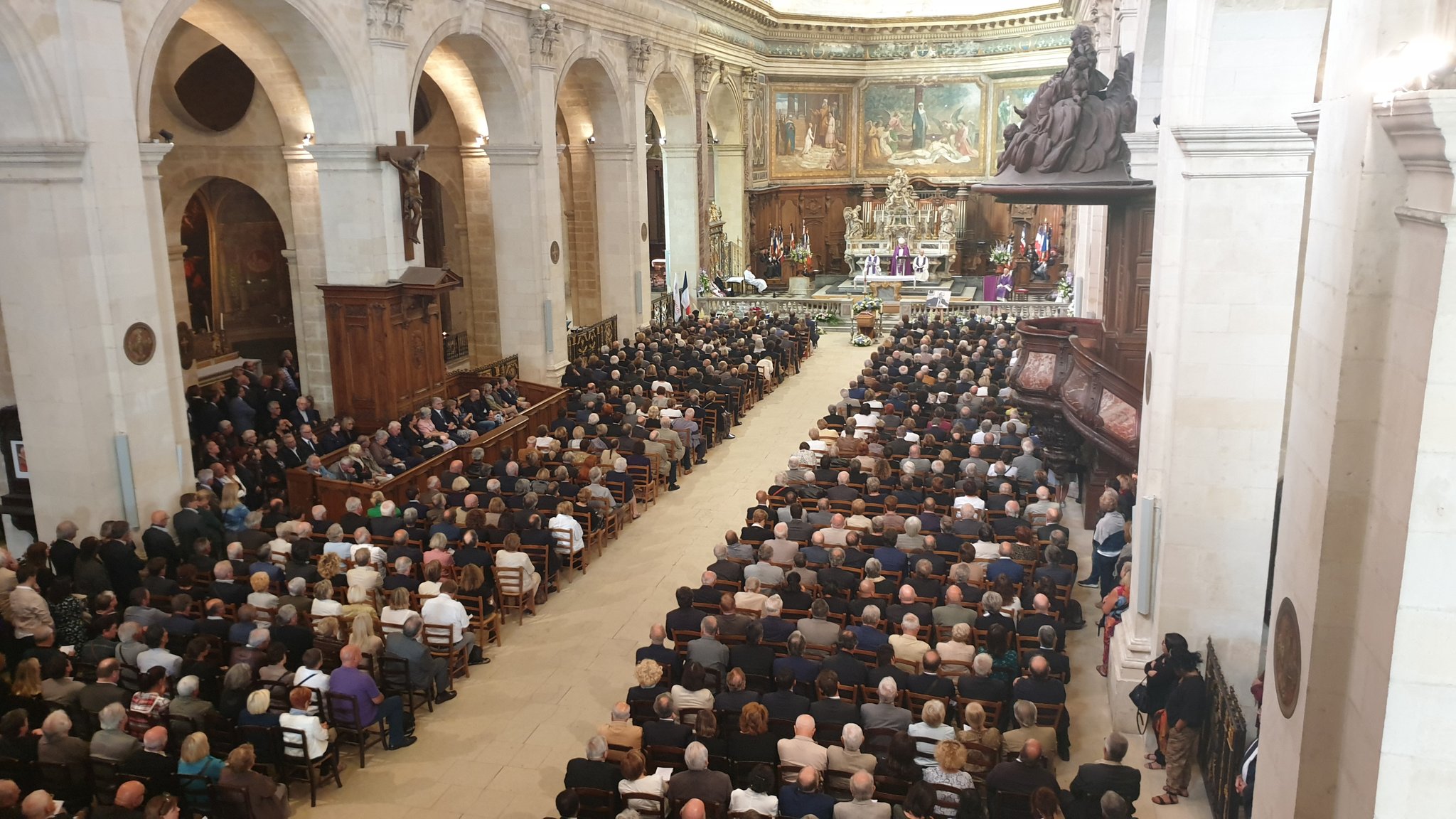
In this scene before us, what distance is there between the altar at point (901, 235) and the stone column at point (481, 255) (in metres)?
14.1

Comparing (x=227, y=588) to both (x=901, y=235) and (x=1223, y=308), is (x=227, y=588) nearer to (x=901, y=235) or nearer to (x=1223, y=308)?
(x=1223, y=308)

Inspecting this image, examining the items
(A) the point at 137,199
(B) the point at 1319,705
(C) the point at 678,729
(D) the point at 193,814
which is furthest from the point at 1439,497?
(A) the point at 137,199

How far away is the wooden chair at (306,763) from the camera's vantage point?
8398 millimetres

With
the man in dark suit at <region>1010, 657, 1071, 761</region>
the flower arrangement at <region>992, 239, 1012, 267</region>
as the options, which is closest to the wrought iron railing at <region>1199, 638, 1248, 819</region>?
the man in dark suit at <region>1010, 657, 1071, 761</region>

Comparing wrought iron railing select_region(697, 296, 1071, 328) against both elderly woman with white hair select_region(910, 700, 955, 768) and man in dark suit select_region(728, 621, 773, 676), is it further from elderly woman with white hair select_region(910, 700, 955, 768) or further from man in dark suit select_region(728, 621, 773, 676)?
elderly woman with white hair select_region(910, 700, 955, 768)

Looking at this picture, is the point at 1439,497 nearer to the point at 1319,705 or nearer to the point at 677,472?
the point at 1319,705

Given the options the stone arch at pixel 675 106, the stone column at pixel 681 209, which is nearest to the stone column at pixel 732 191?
the stone column at pixel 681 209

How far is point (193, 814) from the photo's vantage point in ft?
25.3

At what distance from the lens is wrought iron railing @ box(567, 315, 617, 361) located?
2381 cm

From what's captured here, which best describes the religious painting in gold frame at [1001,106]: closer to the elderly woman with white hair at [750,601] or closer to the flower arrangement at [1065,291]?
the flower arrangement at [1065,291]

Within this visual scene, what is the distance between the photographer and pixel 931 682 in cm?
853

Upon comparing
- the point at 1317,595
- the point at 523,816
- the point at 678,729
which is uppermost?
the point at 1317,595

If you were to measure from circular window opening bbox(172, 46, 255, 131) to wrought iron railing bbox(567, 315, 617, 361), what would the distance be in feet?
25.0

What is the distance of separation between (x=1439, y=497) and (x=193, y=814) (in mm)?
7942
